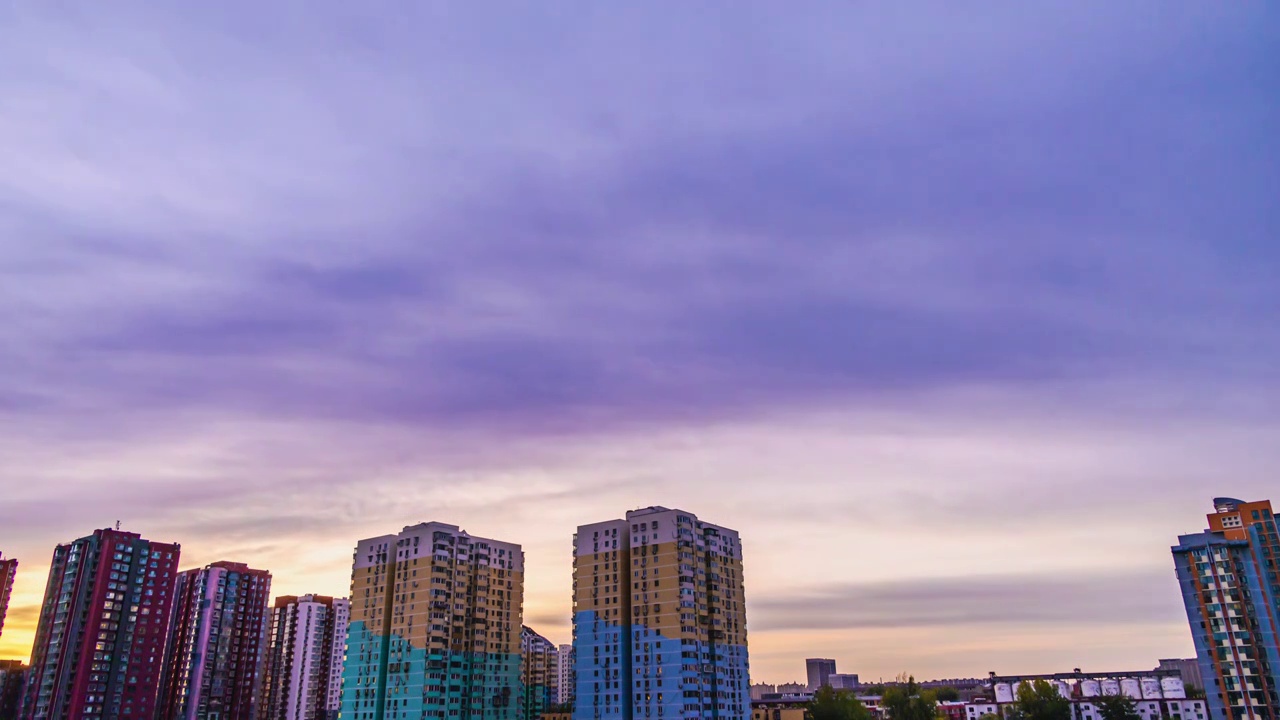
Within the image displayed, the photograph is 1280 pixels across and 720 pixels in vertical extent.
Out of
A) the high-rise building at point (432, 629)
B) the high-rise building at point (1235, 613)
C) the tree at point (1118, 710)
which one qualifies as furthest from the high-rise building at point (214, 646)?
the high-rise building at point (1235, 613)

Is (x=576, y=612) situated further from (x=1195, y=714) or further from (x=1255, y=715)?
(x=1195, y=714)

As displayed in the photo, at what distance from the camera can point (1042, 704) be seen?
152000mm

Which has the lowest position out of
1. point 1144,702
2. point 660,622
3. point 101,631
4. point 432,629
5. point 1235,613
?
point 1144,702

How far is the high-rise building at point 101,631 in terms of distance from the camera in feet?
496

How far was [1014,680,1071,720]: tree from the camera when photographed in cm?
14838

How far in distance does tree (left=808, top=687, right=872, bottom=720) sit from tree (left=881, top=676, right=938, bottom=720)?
10.7 m

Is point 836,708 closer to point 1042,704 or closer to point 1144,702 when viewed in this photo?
point 1042,704

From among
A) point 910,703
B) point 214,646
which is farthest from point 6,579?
point 910,703

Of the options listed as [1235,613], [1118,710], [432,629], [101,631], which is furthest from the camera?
[101,631]

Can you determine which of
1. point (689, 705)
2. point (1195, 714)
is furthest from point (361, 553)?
point (1195, 714)

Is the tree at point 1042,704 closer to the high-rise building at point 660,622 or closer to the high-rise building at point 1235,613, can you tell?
the high-rise building at point 1235,613

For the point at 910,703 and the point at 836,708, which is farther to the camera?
the point at 910,703

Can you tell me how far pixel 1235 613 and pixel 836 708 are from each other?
65835 mm

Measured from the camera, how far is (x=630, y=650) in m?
123
